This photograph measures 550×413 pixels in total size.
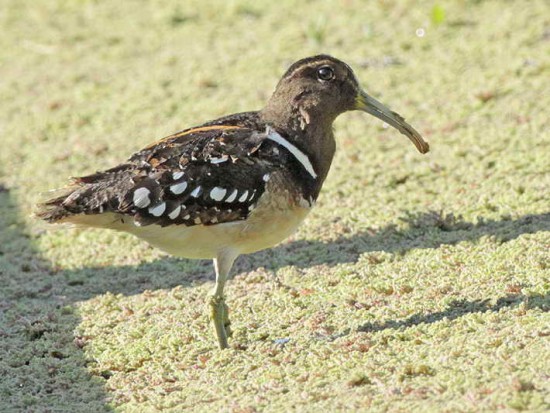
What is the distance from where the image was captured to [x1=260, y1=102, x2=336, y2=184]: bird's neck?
555cm

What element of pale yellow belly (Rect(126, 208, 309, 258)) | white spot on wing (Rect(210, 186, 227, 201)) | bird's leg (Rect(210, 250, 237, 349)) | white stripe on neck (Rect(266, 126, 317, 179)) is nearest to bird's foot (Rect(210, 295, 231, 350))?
bird's leg (Rect(210, 250, 237, 349))

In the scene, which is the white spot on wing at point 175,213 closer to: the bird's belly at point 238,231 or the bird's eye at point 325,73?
the bird's belly at point 238,231

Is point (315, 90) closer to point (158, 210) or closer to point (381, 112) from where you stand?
point (381, 112)

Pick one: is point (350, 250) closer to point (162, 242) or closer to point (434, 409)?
point (162, 242)

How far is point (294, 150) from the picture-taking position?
18.0ft

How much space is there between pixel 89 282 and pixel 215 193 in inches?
61.6

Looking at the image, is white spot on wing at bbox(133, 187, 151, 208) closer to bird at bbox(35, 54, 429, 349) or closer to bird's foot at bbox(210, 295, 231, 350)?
bird at bbox(35, 54, 429, 349)

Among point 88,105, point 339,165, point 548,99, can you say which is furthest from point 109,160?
point 548,99

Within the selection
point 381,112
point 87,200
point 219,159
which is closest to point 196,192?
point 219,159

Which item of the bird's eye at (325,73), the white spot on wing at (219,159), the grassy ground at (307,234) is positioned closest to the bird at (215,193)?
the white spot on wing at (219,159)

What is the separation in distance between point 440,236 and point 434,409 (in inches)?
89.2

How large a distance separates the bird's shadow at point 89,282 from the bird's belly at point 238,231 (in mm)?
687

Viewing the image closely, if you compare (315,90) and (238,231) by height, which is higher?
(315,90)

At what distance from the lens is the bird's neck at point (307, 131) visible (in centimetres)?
555
